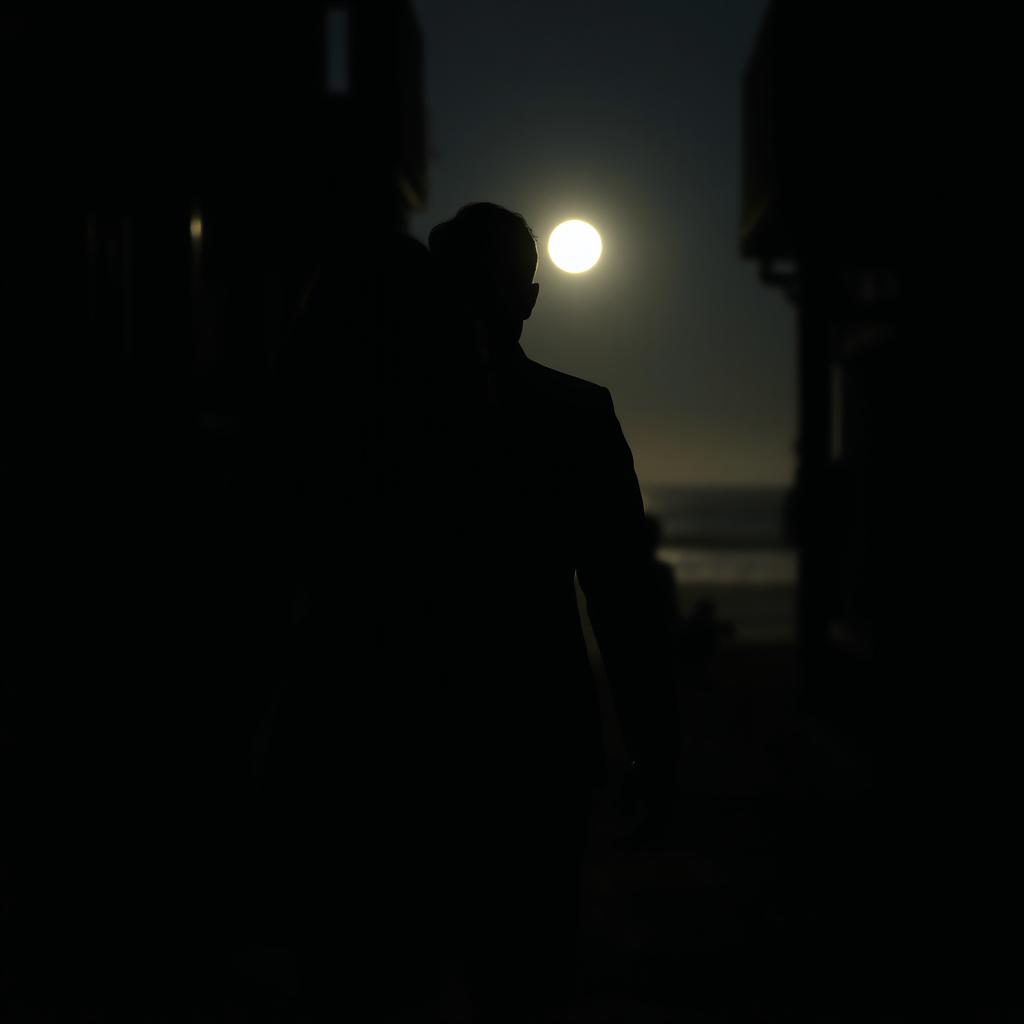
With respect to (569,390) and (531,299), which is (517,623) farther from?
(531,299)

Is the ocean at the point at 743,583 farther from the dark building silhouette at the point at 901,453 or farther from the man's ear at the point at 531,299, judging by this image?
the man's ear at the point at 531,299

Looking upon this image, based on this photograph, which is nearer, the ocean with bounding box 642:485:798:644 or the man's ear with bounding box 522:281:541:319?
the man's ear with bounding box 522:281:541:319

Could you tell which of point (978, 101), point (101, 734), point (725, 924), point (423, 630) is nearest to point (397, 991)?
point (423, 630)

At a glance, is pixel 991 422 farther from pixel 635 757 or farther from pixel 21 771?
pixel 21 771

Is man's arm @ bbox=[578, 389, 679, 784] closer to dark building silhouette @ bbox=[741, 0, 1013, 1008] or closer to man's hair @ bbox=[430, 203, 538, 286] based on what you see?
man's hair @ bbox=[430, 203, 538, 286]

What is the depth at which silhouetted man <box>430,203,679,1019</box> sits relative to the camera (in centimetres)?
158

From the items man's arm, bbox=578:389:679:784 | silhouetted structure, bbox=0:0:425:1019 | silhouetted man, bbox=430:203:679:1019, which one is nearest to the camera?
silhouetted man, bbox=430:203:679:1019

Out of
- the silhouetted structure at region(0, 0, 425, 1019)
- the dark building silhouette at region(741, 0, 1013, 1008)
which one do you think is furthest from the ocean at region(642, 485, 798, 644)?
the silhouetted structure at region(0, 0, 425, 1019)

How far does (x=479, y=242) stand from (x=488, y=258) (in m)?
0.03

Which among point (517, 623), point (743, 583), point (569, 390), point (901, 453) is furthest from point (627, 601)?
point (743, 583)

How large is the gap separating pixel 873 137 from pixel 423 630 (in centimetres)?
581

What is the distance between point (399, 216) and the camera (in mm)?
9148

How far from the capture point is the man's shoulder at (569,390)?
1.66 m

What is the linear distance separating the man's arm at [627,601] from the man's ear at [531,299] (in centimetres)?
19
